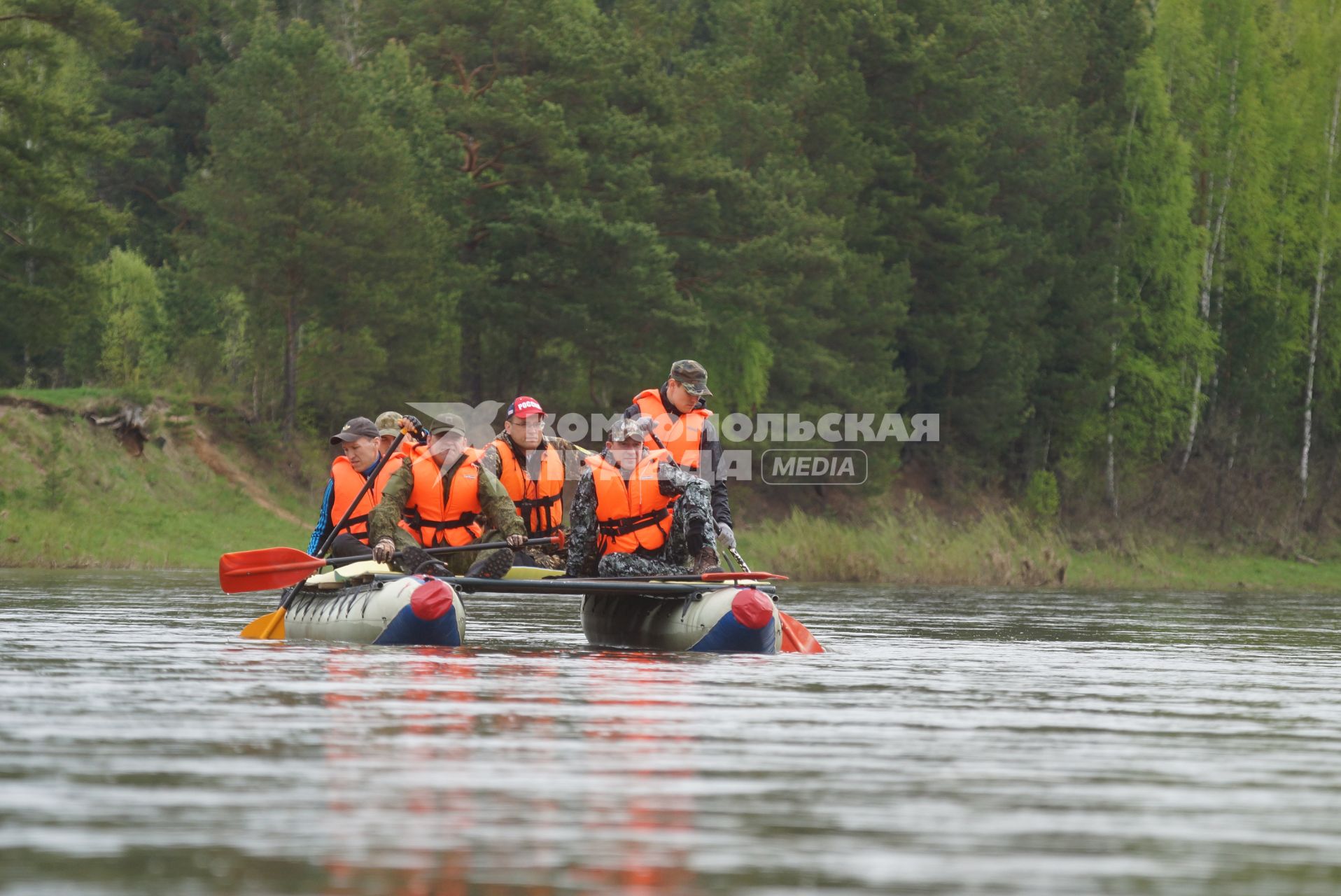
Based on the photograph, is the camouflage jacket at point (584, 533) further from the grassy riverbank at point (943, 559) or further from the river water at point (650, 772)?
the grassy riverbank at point (943, 559)

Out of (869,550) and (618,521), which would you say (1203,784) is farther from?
(869,550)

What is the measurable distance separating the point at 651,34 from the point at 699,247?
946 centimetres

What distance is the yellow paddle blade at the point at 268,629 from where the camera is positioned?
1730 centimetres

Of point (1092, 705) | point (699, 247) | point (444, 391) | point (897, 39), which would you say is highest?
point (897, 39)

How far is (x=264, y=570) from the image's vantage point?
1773cm

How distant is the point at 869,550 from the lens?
3394cm

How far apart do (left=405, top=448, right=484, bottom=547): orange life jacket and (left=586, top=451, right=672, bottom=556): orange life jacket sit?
1.24m

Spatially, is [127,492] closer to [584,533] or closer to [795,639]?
[584,533]

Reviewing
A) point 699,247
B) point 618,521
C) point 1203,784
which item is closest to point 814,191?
point 699,247

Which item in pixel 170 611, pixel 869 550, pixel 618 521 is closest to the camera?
pixel 618 521

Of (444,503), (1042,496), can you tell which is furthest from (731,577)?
(1042,496)

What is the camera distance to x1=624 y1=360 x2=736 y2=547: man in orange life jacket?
54.9 ft

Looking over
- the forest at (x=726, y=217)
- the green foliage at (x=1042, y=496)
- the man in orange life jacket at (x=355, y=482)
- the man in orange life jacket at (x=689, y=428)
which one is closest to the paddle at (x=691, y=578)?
the man in orange life jacket at (x=689, y=428)

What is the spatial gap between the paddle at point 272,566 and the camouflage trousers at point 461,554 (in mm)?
357
